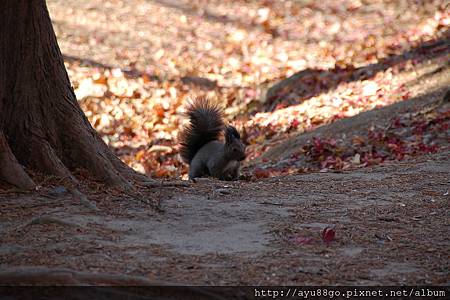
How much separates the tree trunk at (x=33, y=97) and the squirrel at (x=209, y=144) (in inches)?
114

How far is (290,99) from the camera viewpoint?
1367 centimetres

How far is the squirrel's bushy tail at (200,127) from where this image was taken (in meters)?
9.30

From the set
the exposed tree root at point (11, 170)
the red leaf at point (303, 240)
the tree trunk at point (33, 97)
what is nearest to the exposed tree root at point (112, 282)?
the red leaf at point (303, 240)

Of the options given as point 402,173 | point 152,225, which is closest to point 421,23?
point 402,173

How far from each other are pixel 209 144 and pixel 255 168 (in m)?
0.83

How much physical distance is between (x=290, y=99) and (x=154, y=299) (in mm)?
9923

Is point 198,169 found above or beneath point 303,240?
above

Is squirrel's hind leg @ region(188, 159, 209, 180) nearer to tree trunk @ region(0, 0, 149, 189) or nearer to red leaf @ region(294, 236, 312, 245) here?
tree trunk @ region(0, 0, 149, 189)

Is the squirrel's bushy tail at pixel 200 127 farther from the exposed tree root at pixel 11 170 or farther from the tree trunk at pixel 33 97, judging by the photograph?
the exposed tree root at pixel 11 170

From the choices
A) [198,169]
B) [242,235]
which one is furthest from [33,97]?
[198,169]

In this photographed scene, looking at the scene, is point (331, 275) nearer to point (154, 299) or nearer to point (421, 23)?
point (154, 299)

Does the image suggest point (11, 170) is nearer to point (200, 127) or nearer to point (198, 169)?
point (198, 169)

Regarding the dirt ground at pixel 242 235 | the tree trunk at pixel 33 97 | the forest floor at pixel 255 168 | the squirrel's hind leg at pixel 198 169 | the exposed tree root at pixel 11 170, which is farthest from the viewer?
the squirrel's hind leg at pixel 198 169

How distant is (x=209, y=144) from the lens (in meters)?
9.48
